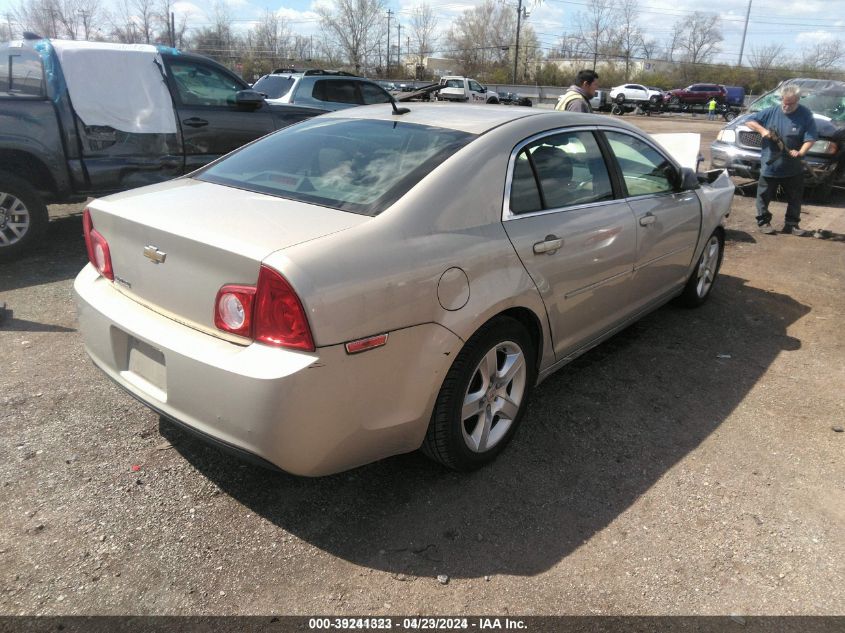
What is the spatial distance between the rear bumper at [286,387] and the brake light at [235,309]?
66 millimetres

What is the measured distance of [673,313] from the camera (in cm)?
533

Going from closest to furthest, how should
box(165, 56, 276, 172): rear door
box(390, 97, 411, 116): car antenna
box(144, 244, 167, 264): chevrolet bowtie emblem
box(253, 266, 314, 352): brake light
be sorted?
box(253, 266, 314, 352): brake light
box(144, 244, 167, 264): chevrolet bowtie emblem
box(390, 97, 411, 116): car antenna
box(165, 56, 276, 172): rear door

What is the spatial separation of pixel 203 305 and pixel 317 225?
52 cm

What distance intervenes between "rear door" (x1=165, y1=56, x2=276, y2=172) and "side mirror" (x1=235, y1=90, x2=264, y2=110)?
76mm

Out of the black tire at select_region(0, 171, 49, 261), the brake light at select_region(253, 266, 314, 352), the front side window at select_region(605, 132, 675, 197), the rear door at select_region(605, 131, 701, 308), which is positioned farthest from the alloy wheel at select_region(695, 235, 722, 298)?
the black tire at select_region(0, 171, 49, 261)

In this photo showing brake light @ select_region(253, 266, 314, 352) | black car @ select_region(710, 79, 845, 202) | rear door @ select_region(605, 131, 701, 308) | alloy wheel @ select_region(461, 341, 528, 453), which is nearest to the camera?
brake light @ select_region(253, 266, 314, 352)

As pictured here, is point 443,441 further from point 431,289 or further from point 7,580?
point 7,580

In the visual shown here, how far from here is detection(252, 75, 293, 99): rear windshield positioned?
1113 centimetres

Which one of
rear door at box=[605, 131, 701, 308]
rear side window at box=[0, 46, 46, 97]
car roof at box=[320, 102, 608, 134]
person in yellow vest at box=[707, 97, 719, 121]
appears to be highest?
rear side window at box=[0, 46, 46, 97]

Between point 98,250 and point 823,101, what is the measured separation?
478 inches

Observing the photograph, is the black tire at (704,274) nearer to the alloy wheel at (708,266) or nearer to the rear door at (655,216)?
the alloy wheel at (708,266)

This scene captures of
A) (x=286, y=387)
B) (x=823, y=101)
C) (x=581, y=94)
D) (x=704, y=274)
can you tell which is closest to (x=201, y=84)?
(x=581, y=94)

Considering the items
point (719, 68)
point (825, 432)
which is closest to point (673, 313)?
point (825, 432)

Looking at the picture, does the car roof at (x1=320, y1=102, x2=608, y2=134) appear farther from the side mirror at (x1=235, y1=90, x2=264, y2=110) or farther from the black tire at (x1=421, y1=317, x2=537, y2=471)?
the side mirror at (x1=235, y1=90, x2=264, y2=110)
